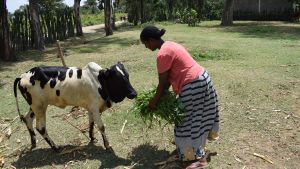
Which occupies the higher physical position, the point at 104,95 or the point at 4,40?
the point at 4,40

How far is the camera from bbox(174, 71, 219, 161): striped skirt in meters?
5.30

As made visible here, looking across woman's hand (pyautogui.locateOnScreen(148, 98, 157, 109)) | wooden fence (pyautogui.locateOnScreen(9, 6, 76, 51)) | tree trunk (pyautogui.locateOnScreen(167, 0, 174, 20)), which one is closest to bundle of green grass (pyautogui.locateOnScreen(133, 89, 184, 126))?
woman's hand (pyautogui.locateOnScreen(148, 98, 157, 109))

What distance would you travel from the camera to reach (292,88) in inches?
358

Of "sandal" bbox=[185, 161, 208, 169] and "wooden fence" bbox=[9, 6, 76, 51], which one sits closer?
"sandal" bbox=[185, 161, 208, 169]

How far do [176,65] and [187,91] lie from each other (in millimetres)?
363

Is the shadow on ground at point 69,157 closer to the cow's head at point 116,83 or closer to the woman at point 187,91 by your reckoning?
the cow's head at point 116,83

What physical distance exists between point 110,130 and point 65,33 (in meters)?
19.1

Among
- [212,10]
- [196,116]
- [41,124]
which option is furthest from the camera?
[212,10]

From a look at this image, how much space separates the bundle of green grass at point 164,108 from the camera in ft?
17.7

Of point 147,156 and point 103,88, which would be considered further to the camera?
point 147,156

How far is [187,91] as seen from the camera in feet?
17.4

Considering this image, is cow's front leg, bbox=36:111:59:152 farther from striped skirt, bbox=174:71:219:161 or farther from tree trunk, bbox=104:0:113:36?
tree trunk, bbox=104:0:113:36

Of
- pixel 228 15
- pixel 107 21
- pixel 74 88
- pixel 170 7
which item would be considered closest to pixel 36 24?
pixel 107 21

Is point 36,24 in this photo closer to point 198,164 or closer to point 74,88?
point 74,88
